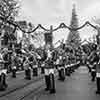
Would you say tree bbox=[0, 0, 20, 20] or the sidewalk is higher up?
→ tree bbox=[0, 0, 20, 20]

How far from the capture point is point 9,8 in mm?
22078

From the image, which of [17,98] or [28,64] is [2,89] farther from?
[28,64]

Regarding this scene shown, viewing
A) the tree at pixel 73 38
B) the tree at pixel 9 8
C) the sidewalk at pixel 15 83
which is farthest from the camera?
the tree at pixel 73 38

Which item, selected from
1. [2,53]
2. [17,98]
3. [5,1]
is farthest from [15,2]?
[17,98]

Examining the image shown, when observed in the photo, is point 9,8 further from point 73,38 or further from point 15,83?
point 73,38

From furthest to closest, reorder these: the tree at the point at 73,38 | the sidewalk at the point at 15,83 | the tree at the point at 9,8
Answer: the tree at the point at 73,38
the tree at the point at 9,8
the sidewalk at the point at 15,83

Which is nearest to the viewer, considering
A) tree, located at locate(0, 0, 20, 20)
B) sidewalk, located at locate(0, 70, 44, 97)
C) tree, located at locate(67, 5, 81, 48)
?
sidewalk, located at locate(0, 70, 44, 97)

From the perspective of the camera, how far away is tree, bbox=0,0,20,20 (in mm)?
21709

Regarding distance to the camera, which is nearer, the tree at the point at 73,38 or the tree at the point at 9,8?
the tree at the point at 9,8

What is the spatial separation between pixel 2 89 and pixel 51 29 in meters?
5.57

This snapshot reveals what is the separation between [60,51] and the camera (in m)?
14.4

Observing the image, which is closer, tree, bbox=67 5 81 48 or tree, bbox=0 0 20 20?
tree, bbox=0 0 20 20

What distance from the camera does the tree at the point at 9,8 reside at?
21.7 m

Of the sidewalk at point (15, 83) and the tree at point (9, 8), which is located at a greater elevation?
the tree at point (9, 8)
